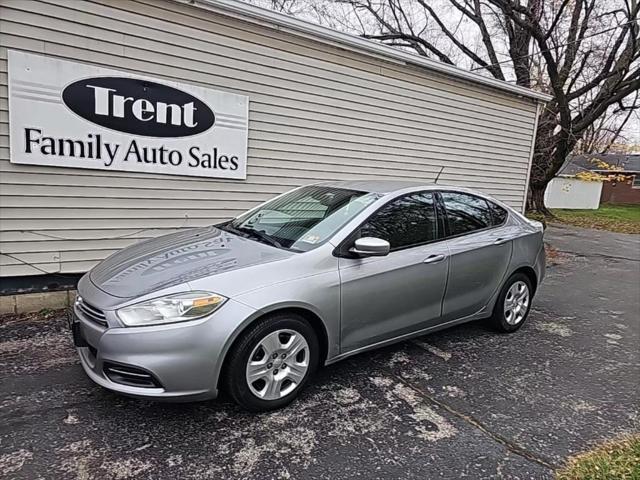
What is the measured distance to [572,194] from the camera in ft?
90.6

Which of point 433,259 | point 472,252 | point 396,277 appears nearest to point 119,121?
point 396,277

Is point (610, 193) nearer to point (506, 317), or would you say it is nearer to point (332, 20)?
point (332, 20)

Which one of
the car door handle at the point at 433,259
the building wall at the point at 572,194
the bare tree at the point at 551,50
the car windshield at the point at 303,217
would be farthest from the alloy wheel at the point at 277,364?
the building wall at the point at 572,194

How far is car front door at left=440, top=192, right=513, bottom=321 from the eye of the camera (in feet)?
12.2

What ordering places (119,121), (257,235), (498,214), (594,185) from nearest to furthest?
(257,235) < (498,214) < (119,121) < (594,185)

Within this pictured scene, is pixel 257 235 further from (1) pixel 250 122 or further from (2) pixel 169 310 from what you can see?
(1) pixel 250 122

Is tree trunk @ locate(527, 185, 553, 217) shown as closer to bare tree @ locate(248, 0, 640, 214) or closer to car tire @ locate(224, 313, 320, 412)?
bare tree @ locate(248, 0, 640, 214)

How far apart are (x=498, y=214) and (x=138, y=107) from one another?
3833mm

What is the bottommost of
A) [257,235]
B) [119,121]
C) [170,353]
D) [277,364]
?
[277,364]

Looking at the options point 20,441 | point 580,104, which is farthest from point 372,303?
point 580,104

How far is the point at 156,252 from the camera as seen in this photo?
3.12m

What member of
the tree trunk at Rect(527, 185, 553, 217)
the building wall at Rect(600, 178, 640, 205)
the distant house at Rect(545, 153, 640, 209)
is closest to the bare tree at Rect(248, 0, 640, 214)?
the tree trunk at Rect(527, 185, 553, 217)

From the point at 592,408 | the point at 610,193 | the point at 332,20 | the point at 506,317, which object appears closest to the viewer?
the point at 592,408

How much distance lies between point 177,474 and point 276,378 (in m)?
0.76
